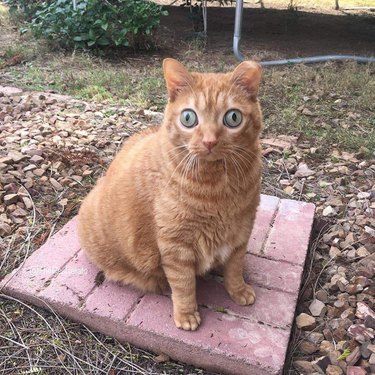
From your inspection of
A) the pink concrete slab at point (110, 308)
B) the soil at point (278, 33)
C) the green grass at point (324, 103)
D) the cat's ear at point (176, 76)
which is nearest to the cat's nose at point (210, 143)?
the cat's ear at point (176, 76)

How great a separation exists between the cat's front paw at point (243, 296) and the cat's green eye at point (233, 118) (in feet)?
2.65

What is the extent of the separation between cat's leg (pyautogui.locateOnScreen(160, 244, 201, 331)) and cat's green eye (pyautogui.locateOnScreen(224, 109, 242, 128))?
533 mm

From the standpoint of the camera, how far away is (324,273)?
2.41 meters

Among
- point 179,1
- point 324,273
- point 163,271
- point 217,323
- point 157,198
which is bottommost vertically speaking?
point 179,1

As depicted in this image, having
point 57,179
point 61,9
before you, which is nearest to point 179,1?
point 61,9

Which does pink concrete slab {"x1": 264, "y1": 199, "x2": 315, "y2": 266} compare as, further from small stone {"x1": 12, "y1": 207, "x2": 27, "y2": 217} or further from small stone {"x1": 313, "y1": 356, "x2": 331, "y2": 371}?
small stone {"x1": 12, "y1": 207, "x2": 27, "y2": 217}

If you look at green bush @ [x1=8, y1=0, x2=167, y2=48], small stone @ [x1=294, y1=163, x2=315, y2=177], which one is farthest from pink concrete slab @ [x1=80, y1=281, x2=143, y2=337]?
green bush @ [x1=8, y1=0, x2=167, y2=48]

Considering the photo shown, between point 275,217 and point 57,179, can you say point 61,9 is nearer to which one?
point 57,179

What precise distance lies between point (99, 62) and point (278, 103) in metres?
2.37

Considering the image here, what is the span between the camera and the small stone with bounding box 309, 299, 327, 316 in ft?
7.07

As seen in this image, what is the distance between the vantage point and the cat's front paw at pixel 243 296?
208 cm

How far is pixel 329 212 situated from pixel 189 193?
1.38 m

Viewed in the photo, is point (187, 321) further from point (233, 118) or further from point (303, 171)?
point (303, 171)

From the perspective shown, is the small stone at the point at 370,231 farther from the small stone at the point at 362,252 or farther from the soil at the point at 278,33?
the soil at the point at 278,33
